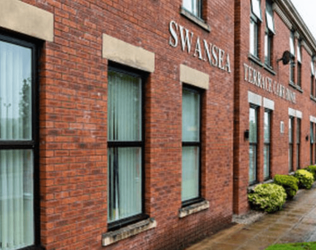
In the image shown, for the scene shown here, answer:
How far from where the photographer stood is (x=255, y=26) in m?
11.1

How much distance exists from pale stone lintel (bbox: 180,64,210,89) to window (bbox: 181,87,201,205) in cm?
19

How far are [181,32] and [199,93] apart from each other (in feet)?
4.79

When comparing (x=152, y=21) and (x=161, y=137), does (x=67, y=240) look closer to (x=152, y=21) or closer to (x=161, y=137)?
(x=161, y=137)

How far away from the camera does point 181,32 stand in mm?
6555

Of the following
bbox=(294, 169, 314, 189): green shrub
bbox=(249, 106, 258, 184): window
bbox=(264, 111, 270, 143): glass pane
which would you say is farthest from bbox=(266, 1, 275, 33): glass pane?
bbox=(294, 169, 314, 189): green shrub

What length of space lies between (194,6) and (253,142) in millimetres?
5133

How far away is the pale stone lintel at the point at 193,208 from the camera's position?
21.5ft

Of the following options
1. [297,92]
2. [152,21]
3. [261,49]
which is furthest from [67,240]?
[297,92]

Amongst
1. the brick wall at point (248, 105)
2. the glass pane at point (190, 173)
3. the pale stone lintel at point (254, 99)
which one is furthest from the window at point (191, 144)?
the pale stone lintel at point (254, 99)

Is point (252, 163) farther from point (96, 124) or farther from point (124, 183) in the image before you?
point (96, 124)

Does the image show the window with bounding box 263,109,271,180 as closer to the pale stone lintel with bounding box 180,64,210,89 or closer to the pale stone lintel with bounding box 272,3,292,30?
the pale stone lintel with bounding box 272,3,292,30

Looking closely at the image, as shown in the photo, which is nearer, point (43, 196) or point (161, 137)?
point (43, 196)

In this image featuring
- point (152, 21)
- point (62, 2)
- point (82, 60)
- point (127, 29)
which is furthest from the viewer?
point (152, 21)

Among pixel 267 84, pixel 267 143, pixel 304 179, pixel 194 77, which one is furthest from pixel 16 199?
pixel 304 179
